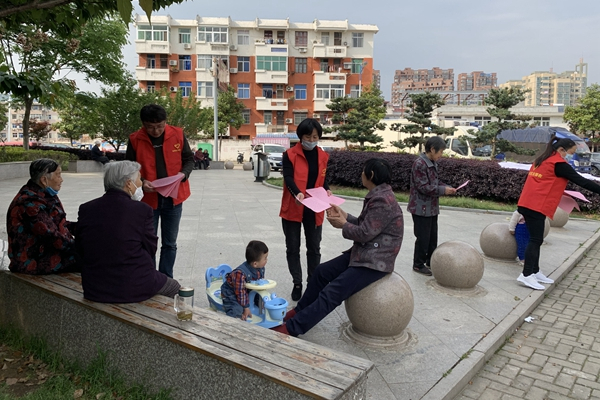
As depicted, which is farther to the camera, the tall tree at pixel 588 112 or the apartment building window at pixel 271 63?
the apartment building window at pixel 271 63

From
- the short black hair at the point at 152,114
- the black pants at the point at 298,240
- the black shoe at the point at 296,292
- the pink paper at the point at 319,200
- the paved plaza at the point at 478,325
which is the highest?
the short black hair at the point at 152,114

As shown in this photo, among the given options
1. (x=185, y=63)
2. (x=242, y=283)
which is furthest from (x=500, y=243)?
(x=185, y=63)

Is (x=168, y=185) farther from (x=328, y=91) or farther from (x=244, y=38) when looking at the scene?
(x=244, y=38)

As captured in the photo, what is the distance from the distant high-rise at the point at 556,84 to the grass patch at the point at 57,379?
184m

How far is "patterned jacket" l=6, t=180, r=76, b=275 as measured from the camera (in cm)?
379

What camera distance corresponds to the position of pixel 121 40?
23.8 metres

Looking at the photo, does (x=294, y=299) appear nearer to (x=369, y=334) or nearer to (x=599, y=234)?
(x=369, y=334)

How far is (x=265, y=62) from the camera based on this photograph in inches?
1980

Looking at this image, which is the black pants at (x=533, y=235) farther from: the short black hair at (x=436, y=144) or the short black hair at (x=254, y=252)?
the short black hair at (x=254, y=252)

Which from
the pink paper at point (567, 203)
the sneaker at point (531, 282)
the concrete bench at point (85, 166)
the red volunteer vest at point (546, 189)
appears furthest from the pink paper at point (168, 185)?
the concrete bench at point (85, 166)

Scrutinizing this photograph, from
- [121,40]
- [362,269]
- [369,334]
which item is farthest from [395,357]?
[121,40]

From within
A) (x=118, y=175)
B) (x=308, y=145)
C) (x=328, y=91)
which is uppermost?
(x=328, y=91)

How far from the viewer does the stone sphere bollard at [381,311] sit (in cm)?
387

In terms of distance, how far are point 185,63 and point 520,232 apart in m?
48.9
